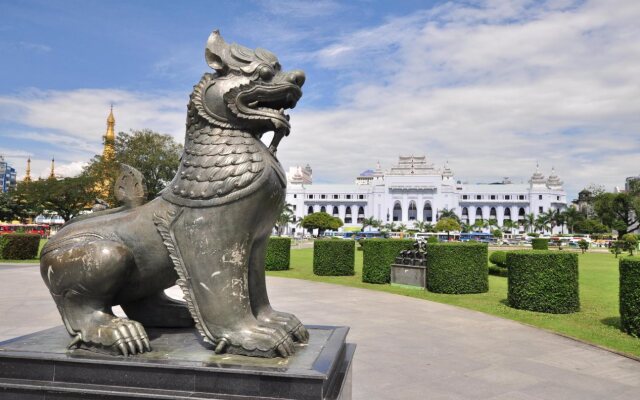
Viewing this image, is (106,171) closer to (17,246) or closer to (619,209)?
(17,246)

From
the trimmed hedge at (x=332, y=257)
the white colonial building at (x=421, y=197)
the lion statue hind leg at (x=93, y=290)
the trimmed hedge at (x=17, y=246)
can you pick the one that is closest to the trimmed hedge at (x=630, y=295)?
the lion statue hind leg at (x=93, y=290)

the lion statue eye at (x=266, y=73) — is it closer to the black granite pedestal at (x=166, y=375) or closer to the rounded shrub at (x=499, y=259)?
the black granite pedestal at (x=166, y=375)

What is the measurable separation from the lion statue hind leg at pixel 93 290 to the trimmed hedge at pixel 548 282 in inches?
328

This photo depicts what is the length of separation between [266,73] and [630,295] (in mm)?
7008

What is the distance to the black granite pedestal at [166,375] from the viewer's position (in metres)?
2.46

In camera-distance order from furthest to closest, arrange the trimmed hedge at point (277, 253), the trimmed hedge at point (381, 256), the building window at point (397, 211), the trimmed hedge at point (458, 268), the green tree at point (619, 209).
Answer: the building window at point (397, 211) → the green tree at point (619, 209) → the trimmed hedge at point (277, 253) → the trimmed hedge at point (381, 256) → the trimmed hedge at point (458, 268)

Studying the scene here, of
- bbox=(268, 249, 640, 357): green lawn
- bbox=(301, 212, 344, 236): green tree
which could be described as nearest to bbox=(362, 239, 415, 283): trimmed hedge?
bbox=(268, 249, 640, 357): green lawn

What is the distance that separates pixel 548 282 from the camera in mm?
9031

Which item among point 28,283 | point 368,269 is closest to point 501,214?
point 368,269

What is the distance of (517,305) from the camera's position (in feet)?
30.7

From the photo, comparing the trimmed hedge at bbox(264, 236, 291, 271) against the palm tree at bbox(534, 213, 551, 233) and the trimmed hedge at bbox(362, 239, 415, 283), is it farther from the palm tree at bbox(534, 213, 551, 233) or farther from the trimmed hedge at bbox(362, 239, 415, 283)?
the palm tree at bbox(534, 213, 551, 233)

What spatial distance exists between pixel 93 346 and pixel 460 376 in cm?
368

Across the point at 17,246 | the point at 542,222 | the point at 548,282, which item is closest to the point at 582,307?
the point at 548,282

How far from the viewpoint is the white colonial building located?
290ft
